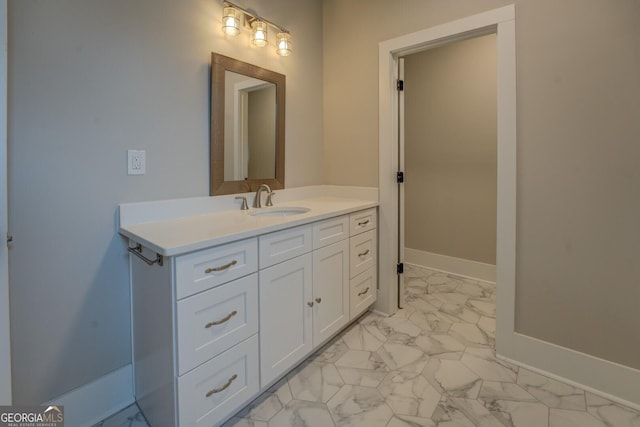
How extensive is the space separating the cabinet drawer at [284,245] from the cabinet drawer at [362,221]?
1.52 feet

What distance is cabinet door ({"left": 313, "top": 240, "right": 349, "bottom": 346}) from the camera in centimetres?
187

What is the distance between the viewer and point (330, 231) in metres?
1.97

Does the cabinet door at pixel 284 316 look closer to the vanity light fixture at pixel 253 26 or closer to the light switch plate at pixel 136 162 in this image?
the light switch plate at pixel 136 162

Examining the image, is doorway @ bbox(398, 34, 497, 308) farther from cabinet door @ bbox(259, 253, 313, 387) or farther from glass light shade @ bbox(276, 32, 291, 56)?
cabinet door @ bbox(259, 253, 313, 387)

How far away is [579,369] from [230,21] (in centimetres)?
266

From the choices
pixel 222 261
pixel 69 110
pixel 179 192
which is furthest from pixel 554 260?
pixel 69 110

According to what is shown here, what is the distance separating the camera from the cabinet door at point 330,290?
1874 mm

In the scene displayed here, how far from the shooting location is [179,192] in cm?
175

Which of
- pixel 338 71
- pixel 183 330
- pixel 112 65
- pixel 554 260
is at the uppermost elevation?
pixel 338 71

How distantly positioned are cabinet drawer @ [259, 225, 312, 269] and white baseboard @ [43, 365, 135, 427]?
0.88 m

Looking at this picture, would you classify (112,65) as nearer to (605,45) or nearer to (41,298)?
(41,298)

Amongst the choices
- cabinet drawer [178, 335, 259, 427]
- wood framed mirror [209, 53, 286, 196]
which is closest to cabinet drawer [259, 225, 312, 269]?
cabinet drawer [178, 335, 259, 427]

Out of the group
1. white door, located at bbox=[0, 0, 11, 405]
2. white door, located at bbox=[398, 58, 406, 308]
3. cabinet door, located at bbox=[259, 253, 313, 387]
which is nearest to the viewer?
white door, located at bbox=[0, 0, 11, 405]

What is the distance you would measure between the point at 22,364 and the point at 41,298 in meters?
0.26
